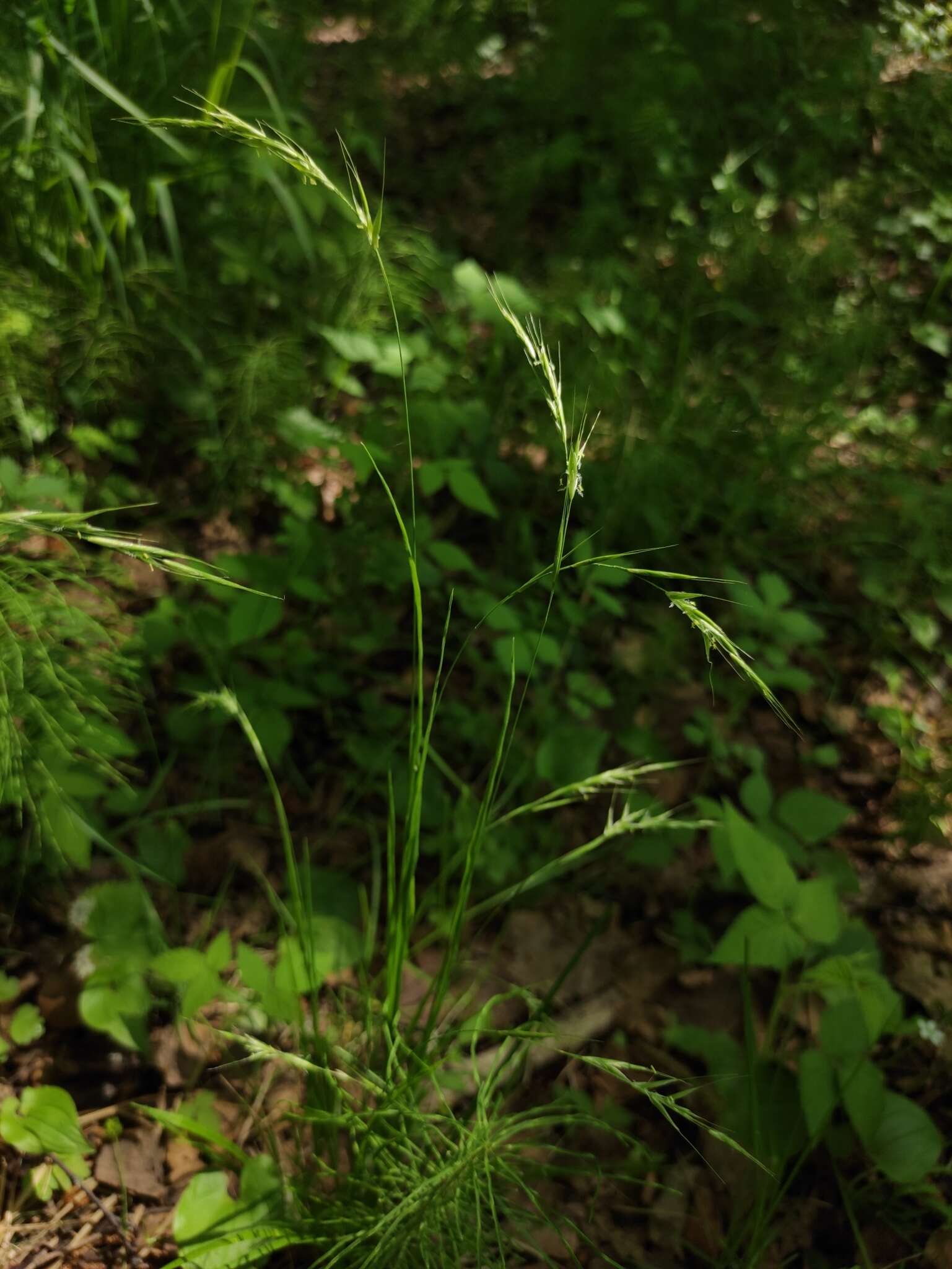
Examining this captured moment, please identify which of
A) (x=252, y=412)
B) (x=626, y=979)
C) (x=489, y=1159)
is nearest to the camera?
(x=489, y=1159)

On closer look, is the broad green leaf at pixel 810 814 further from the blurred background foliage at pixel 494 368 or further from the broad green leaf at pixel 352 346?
the broad green leaf at pixel 352 346

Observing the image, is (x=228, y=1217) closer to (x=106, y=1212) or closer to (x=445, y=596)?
(x=106, y=1212)

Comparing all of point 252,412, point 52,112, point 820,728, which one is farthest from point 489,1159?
point 52,112

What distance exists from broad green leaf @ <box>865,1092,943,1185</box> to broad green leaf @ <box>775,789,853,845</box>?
44 centimetres

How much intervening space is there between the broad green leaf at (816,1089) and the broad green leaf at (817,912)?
0.17 m

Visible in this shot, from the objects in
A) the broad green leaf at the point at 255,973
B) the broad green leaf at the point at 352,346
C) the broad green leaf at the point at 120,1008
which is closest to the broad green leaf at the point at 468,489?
the broad green leaf at the point at 352,346

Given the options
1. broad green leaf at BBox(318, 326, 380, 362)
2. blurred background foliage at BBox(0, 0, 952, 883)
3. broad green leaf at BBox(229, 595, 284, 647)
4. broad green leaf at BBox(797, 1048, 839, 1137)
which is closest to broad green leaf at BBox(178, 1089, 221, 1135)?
blurred background foliage at BBox(0, 0, 952, 883)

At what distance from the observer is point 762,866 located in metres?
1.37

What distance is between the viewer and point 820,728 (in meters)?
2.12

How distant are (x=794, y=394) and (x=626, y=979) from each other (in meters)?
1.71

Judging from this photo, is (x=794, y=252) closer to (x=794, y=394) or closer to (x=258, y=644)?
(x=794, y=394)

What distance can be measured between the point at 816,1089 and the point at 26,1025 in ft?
3.85

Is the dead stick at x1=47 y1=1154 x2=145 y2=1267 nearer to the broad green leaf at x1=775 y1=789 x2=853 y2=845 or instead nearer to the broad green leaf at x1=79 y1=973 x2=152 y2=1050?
the broad green leaf at x1=79 y1=973 x2=152 y2=1050

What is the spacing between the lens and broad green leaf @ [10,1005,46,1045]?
4.28ft
